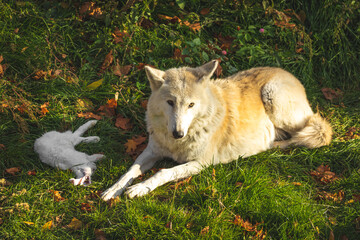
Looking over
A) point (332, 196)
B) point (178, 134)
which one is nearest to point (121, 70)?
point (178, 134)

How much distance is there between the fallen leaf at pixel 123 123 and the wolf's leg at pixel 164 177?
112cm

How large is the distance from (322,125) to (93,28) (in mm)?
3553

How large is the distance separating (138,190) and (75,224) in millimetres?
644

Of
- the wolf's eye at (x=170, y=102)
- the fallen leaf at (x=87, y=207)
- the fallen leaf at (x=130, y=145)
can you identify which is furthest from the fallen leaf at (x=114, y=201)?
the wolf's eye at (x=170, y=102)

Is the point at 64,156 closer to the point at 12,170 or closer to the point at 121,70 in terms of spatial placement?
the point at 12,170

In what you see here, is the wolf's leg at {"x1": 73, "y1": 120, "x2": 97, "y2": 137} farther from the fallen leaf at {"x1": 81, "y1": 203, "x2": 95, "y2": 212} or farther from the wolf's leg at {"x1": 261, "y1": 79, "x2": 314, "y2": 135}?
the wolf's leg at {"x1": 261, "y1": 79, "x2": 314, "y2": 135}

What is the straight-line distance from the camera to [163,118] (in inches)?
136

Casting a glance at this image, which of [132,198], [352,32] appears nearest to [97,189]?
[132,198]

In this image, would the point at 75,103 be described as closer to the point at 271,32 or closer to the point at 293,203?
the point at 293,203

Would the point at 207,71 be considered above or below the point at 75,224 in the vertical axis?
above

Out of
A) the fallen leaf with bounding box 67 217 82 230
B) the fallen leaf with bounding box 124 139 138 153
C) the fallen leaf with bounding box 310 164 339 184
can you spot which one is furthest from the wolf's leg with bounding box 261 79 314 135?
the fallen leaf with bounding box 67 217 82 230

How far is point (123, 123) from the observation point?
4309 millimetres

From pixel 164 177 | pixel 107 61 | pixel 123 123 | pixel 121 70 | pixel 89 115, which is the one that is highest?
pixel 107 61

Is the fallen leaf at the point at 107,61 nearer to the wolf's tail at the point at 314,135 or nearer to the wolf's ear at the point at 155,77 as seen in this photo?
the wolf's ear at the point at 155,77
